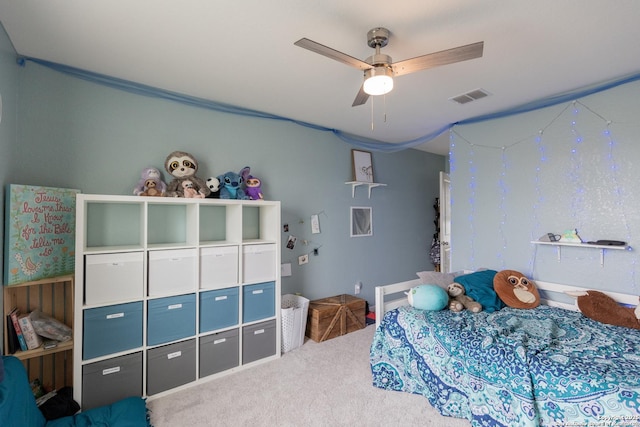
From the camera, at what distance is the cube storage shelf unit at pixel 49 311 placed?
2.05 m

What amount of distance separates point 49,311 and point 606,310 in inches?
Answer: 162

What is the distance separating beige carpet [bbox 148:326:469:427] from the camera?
6.72ft

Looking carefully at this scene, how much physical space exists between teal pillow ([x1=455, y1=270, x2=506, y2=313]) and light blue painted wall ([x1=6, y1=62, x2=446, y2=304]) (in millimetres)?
1561

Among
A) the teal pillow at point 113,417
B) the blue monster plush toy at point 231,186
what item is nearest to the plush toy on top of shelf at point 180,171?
the blue monster plush toy at point 231,186

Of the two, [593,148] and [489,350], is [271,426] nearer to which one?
[489,350]

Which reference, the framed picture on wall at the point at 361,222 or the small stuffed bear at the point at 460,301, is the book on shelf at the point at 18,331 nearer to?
the small stuffed bear at the point at 460,301

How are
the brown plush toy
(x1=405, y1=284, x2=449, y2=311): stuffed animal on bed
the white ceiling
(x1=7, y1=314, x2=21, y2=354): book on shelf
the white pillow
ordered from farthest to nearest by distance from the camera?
the white pillow
(x1=405, y1=284, x2=449, y2=311): stuffed animal on bed
the brown plush toy
(x1=7, y1=314, x2=21, y2=354): book on shelf
the white ceiling

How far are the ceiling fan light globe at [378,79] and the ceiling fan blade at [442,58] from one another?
0.24 feet

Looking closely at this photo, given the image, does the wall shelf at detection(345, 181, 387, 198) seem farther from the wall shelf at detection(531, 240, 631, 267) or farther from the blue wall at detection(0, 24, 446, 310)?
the wall shelf at detection(531, 240, 631, 267)

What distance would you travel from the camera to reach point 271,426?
2.00m

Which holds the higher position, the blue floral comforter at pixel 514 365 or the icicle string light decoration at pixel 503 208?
the icicle string light decoration at pixel 503 208

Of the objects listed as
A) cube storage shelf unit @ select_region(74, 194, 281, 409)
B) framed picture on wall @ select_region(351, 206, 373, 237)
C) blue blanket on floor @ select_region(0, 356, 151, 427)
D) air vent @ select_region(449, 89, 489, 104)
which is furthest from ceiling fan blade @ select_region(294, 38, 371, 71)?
framed picture on wall @ select_region(351, 206, 373, 237)

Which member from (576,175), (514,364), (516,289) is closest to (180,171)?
(514,364)

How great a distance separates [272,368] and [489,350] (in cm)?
175
